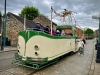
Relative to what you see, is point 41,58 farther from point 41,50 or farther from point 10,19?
point 10,19

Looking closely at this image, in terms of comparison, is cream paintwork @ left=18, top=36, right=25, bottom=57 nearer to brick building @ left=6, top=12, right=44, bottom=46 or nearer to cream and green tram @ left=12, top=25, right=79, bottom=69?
cream and green tram @ left=12, top=25, right=79, bottom=69

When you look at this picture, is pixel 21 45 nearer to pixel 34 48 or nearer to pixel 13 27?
pixel 34 48

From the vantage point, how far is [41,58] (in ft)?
19.2

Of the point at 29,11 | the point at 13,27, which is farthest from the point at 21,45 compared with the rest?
the point at 29,11

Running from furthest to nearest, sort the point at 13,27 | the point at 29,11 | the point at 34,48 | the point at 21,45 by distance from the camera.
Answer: the point at 29,11, the point at 13,27, the point at 21,45, the point at 34,48

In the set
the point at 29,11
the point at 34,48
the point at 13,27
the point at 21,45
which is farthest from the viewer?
the point at 29,11

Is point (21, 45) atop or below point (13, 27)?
below

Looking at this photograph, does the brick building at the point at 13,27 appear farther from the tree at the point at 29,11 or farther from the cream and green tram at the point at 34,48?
the tree at the point at 29,11

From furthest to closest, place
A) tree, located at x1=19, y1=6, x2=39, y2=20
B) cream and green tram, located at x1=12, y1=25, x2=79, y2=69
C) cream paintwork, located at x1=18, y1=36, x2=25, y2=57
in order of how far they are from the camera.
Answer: tree, located at x1=19, y1=6, x2=39, y2=20
cream paintwork, located at x1=18, y1=36, x2=25, y2=57
cream and green tram, located at x1=12, y1=25, x2=79, y2=69

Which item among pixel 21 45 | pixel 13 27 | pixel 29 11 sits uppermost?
pixel 29 11

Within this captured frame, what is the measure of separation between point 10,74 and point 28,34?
6.85 ft

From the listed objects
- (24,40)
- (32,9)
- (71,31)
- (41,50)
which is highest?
(32,9)

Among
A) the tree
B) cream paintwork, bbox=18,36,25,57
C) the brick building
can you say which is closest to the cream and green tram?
cream paintwork, bbox=18,36,25,57

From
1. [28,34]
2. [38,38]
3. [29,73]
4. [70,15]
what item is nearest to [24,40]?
[28,34]
